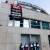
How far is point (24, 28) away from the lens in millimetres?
18453

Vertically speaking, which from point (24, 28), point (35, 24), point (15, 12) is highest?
point (15, 12)

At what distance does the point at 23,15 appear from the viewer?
19.5m

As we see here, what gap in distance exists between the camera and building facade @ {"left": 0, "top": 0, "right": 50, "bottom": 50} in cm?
1673

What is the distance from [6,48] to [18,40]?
188 centimetres

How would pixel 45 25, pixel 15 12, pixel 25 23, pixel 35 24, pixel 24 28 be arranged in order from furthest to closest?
1. pixel 45 25
2. pixel 35 24
3. pixel 25 23
4. pixel 15 12
5. pixel 24 28

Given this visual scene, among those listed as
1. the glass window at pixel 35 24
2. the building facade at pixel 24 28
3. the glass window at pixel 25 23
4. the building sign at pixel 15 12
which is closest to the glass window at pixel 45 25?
the building facade at pixel 24 28

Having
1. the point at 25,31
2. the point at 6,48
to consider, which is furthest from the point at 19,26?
Result: the point at 6,48

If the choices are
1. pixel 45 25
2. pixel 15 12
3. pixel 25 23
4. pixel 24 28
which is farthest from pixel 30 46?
pixel 45 25

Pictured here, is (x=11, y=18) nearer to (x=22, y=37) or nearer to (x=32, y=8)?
(x=22, y=37)

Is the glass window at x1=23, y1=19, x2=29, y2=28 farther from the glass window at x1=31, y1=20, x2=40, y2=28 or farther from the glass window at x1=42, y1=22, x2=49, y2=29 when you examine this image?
the glass window at x1=42, y1=22, x2=49, y2=29

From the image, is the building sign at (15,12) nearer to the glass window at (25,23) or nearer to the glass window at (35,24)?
the glass window at (25,23)

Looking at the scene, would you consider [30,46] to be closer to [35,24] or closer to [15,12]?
[35,24]

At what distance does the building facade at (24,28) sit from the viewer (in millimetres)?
16734

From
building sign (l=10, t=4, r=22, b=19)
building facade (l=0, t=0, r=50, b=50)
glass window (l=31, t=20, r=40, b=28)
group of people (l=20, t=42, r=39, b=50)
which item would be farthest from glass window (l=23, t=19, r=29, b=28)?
group of people (l=20, t=42, r=39, b=50)
